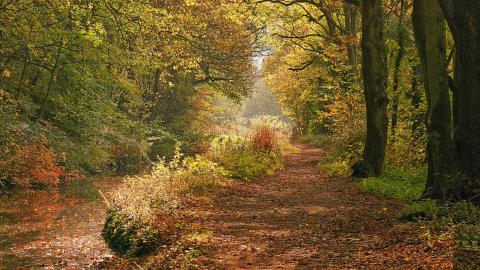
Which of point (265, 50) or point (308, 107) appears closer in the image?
point (265, 50)

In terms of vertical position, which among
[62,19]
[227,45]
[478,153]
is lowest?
[478,153]

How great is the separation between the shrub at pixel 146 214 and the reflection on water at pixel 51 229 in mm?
401

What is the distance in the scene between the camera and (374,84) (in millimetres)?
13445

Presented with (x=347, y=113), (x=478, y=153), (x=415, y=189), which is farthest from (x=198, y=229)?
(x=347, y=113)

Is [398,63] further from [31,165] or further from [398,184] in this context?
[31,165]

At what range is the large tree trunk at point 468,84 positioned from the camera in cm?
733

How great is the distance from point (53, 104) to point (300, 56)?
18454 millimetres

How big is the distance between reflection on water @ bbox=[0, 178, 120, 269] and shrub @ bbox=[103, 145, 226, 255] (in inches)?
15.8

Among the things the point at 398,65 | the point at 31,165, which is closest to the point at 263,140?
the point at 398,65

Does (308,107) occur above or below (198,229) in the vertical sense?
above

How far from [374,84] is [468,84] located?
603cm

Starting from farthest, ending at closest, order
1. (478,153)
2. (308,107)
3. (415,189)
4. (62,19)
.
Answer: (308,107), (62,19), (415,189), (478,153)

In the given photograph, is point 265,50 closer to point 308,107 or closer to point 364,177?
point 308,107

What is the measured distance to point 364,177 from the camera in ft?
45.6
